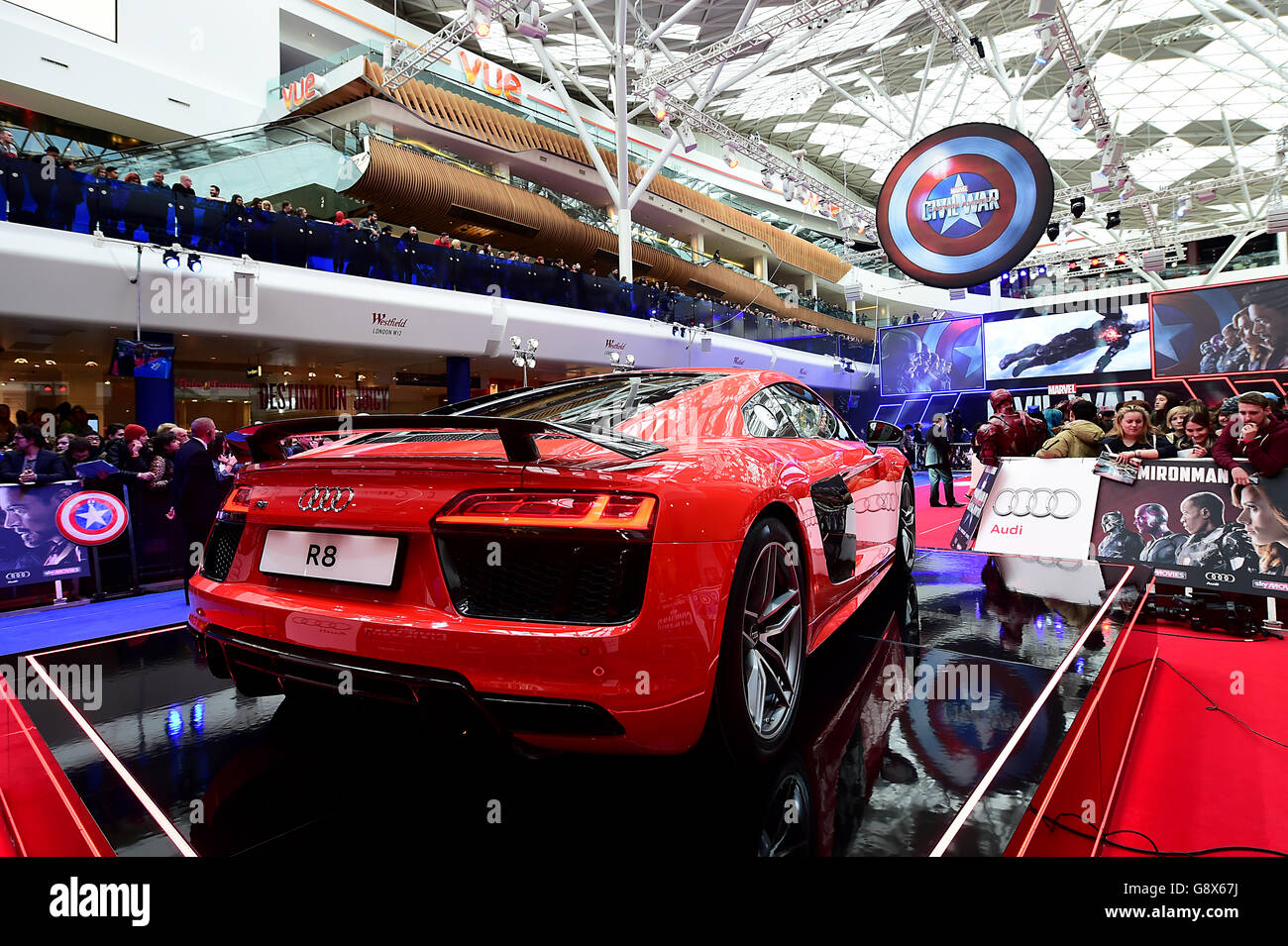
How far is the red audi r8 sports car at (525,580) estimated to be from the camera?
1.36 metres

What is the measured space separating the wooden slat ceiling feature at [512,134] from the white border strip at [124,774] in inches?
746

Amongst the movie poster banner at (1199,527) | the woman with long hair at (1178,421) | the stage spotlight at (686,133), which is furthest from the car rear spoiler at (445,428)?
the stage spotlight at (686,133)

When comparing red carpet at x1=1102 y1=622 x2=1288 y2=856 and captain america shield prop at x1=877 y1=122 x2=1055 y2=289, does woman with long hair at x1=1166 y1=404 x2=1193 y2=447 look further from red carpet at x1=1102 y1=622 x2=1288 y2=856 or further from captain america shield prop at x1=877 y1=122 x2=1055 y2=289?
red carpet at x1=1102 y1=622 x2=1288 y2=856

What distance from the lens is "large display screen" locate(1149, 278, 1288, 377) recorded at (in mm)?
16062

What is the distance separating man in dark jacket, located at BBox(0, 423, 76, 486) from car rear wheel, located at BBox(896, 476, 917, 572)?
238 inches

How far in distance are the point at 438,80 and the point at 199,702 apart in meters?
21.7

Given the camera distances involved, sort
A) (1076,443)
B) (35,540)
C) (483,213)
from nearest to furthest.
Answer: (35,540)
(1076,443)
(483,213)

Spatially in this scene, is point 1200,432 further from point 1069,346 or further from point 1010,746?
point 1069,346

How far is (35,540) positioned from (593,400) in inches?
199

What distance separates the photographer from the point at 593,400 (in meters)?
2.41

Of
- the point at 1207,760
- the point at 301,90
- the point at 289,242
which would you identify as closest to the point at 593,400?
the point at 1207,760

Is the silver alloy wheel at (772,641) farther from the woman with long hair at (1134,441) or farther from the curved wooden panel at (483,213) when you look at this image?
the curved wooden panel at (483,213)

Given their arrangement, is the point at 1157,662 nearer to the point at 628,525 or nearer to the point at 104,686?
the point at 628,525

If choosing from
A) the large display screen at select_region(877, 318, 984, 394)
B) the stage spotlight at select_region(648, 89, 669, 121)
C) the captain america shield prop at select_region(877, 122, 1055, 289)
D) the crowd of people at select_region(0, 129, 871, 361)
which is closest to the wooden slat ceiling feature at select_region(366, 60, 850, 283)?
the crowd of people at select_region(0, 129, 871, 361)
